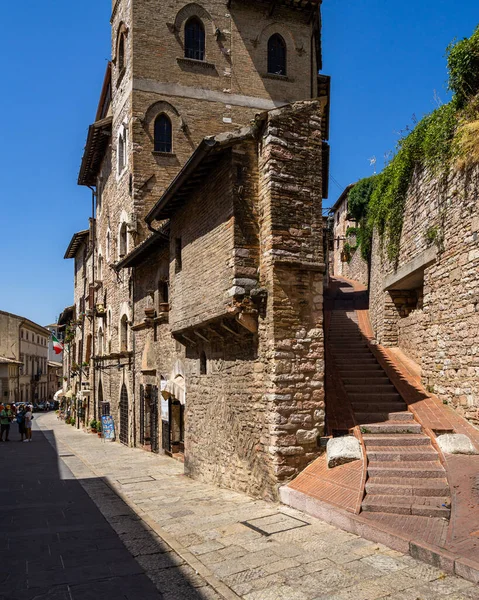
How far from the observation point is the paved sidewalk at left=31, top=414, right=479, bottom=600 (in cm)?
495

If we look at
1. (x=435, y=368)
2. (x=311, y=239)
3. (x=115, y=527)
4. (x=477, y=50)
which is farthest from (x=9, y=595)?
(x=477, y=50)

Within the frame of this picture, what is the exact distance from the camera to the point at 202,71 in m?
20.5

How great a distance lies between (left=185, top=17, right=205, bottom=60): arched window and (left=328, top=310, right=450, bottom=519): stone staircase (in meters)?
13.7

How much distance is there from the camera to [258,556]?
590cm

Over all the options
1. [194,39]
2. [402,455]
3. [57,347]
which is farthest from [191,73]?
[57,347]

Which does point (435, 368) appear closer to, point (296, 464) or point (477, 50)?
point (296, 464)

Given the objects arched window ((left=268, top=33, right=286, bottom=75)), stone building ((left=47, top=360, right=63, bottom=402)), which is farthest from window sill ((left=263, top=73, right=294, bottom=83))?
stone building ((left=47, top=360, right=63, bottom=402))

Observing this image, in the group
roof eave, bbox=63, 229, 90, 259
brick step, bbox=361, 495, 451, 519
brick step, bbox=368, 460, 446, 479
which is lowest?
brick step, bbox=361, 495, 451, 519

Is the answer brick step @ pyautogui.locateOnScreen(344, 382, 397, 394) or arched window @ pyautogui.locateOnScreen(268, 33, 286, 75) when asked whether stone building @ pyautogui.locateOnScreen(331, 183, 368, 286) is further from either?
brick step @ pyautogui.locateOnScreen(344, 382, 397, 394)

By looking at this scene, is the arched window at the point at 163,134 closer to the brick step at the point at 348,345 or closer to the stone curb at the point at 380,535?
the brick step at the point at 348,345

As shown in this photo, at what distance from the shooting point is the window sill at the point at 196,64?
66.3 feet

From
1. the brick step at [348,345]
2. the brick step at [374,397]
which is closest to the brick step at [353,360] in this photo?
the brick step at [348,345]

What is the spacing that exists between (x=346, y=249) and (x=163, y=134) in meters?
15.4

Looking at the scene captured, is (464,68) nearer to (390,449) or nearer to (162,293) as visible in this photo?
(390,449)
